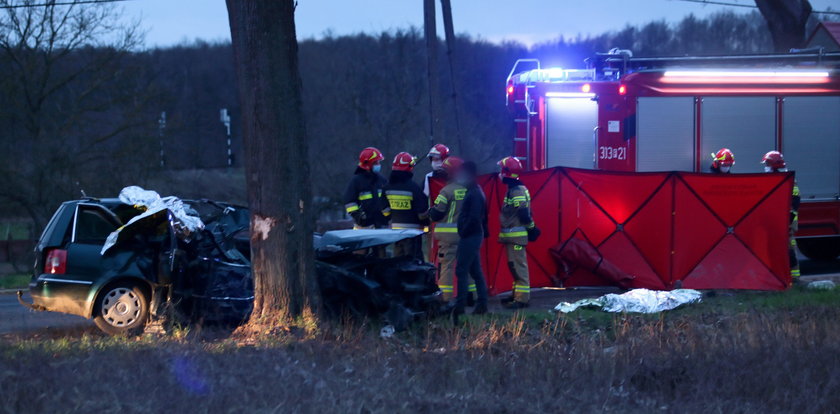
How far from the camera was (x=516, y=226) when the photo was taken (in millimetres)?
9578

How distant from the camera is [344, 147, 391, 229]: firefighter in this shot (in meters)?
9.90

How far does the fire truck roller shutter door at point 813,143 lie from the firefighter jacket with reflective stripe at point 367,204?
6556 millimetres

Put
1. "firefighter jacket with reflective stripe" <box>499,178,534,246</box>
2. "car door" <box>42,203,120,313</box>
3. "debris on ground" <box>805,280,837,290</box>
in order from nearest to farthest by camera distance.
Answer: "car door" <box>42,203,120,313</box>, "firefighter jacket with reflective stripe" <box>499,178,534,246</box>, "debris on ground" <box>805,280,837,290</box>

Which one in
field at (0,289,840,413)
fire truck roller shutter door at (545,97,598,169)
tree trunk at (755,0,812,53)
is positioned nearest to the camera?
field at (0,289,840,413)

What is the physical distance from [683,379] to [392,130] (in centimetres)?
2386

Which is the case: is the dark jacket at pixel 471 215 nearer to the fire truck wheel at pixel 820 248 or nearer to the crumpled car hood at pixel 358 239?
the crumpled car hood at pixel 358 239

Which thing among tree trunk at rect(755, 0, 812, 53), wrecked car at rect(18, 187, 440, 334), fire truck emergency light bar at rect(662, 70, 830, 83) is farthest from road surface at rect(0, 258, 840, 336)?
tree trunk at rect(755, 0, 812, 53)

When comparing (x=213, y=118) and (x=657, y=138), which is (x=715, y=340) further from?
(x=213, y=118)

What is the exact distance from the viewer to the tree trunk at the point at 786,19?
1812 centimetres

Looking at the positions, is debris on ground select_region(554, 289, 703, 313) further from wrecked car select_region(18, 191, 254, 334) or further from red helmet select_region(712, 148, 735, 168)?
wrecked car select_region(18, 191, 254, 334)

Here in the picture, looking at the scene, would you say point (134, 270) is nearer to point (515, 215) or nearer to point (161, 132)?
point (515, 215)

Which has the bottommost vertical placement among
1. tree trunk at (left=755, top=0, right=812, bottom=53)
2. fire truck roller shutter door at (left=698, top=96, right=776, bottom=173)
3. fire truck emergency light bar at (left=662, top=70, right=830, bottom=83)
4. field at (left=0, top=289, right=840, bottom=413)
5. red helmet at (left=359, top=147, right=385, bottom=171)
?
field at (left=0, top=289, right=840, bottom=413)

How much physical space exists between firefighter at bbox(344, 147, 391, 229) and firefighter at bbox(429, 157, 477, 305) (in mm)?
743

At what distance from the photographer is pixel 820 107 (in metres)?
12.9
